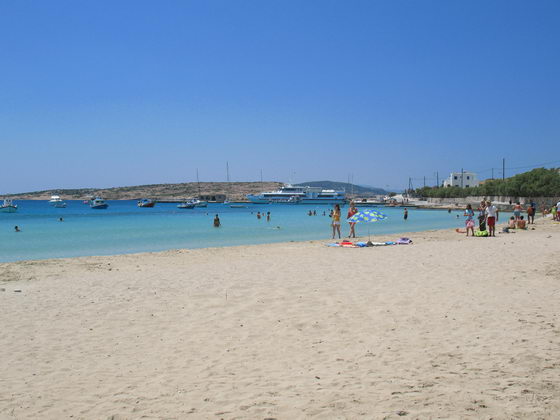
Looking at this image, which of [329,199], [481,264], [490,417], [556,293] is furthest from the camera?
[329,199]

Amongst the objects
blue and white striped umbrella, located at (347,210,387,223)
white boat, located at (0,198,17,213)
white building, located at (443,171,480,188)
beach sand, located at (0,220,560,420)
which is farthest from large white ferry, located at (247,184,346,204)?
beach sand, located at (0,220,560,420)

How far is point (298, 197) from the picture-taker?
14550 cm

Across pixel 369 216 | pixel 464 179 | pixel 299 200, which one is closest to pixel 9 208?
pixel 369 216

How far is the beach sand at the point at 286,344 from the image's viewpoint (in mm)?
4105

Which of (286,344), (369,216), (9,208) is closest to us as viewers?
(286,344)

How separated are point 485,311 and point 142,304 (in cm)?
582

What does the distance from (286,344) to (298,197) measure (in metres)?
140

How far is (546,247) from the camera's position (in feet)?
50.2

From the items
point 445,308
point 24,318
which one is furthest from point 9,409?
point 445,308

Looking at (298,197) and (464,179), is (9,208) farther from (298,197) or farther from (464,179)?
(464,179)

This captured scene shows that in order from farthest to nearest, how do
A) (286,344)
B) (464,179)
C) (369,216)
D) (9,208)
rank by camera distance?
(464,179) → (9,208) → (369,216) → (286,344)

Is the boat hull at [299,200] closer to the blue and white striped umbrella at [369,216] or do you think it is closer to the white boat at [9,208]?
the white boat at [9,208]

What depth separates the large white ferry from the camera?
475 ft

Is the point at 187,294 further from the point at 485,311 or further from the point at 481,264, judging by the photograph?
the point at 481,264
